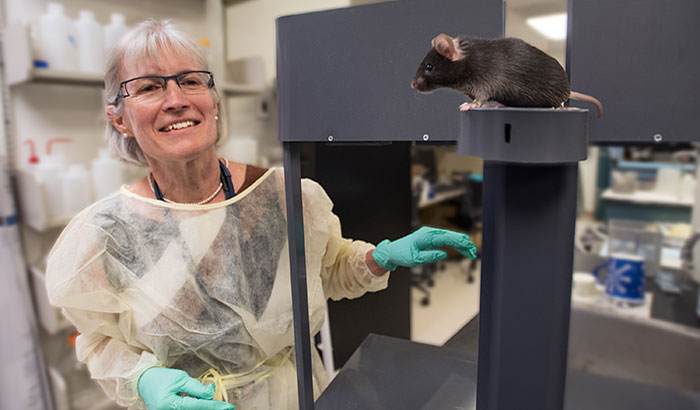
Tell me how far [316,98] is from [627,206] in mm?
4388

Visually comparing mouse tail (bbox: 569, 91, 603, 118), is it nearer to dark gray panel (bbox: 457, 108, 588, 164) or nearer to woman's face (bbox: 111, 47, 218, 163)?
dark gray panel (bbox: 457, 108, 588, 164)

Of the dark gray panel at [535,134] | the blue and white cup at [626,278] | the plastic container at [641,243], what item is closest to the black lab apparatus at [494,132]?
the dark gray panel at [535,134]

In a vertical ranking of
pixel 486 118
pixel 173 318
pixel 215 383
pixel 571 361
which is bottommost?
pixel 571 361

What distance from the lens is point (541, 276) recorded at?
41 cm

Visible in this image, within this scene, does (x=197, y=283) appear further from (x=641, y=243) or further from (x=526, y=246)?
(x=641, y=243)

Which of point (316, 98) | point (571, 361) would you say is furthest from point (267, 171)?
point (571, 361)

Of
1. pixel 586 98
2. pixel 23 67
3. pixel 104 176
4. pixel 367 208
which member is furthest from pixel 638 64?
pixel 23 67

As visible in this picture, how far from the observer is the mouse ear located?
43 centimetres

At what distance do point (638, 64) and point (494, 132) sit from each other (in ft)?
0.79

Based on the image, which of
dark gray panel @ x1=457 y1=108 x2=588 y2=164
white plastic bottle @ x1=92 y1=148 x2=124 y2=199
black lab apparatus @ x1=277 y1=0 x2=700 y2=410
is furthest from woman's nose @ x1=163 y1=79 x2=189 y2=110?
white plastic bottle @ x1=92 y1=148 x2=124 y2=199

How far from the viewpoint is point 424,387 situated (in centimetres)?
70

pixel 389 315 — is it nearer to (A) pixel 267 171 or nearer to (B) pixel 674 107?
(A) pixel 267 171

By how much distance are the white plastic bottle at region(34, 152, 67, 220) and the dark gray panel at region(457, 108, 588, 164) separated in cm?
178

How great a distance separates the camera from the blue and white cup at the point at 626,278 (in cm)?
169
